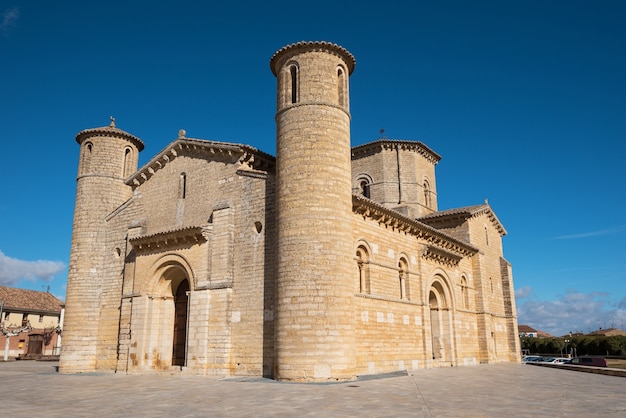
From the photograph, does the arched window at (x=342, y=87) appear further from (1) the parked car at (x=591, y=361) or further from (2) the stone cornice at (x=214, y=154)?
(1) the parked car at (x=591, y=361)

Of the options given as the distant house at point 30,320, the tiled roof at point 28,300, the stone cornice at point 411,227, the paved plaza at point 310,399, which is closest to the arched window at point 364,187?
the stone cornice at point 411,227

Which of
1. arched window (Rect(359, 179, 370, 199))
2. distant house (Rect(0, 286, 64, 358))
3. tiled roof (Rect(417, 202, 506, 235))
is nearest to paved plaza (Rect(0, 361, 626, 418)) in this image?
tiled roof (Rect(417, 202, 506, 235))

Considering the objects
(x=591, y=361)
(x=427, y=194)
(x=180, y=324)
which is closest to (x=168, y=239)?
(x=180, y=324)

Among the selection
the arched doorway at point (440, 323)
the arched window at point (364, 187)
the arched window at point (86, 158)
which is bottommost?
the arched doorway at point (440, 323)

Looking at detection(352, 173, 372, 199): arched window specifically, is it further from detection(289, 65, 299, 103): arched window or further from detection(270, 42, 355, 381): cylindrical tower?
detection(289, 65, 299, 103): arched window

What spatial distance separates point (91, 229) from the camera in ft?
→ 74.0

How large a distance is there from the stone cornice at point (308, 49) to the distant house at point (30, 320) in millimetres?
34602

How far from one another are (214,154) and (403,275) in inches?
380

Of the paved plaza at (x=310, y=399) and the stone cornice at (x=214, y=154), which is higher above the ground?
the stone cornice at (x=214, y=154)

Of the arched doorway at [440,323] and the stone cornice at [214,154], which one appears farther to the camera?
the arched doorway at [440,323]

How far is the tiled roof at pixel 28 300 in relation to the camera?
44.4 meters

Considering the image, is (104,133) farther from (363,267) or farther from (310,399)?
(310,399)

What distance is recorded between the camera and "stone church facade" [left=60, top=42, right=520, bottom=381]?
51.8 feet

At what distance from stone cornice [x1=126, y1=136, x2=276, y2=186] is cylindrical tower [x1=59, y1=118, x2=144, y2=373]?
6.40 ft
